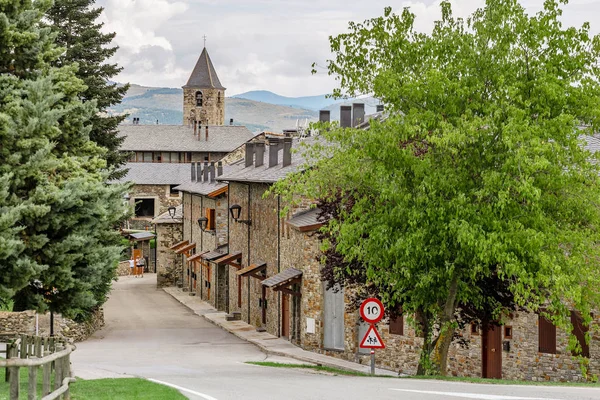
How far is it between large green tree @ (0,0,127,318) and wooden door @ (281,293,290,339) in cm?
1360

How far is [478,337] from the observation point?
24016 millimetres

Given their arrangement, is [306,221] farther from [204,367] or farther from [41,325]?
[41,325]

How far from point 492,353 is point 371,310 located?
5169mm

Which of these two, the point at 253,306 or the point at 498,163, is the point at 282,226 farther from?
the point at 498,163

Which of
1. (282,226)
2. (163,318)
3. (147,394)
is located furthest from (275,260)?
(147,394)

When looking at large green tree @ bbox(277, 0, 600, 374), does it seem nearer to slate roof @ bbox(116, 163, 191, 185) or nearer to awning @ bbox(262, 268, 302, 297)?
awning @ bbox(262, 268, 302, 297)

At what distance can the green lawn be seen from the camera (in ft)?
48.6

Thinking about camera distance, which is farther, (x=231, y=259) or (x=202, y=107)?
(x=202, y=107)

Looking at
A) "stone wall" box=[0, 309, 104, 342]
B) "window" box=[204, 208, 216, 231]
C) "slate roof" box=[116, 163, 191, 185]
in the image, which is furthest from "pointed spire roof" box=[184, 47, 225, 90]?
"stone wall" box=[0, 309, 104, 342]

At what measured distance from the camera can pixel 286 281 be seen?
97.0ft

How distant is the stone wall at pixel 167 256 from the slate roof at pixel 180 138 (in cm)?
4422

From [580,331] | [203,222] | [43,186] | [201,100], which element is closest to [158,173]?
[203,222]

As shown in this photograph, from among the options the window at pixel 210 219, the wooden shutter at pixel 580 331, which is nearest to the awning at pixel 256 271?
the window at pixel 210 219

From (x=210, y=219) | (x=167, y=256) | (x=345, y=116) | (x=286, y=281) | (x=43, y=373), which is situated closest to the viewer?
(x=43, y=373)
